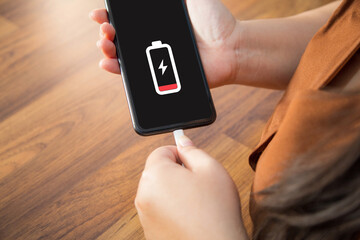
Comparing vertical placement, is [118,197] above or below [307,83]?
below

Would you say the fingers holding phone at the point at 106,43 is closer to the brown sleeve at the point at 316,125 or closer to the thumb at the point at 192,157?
the thumb at the point at 192,157

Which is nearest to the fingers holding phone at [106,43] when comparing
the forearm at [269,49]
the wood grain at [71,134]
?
the wood grain at [71,134]

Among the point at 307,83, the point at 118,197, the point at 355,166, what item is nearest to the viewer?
→ the point at 355,166

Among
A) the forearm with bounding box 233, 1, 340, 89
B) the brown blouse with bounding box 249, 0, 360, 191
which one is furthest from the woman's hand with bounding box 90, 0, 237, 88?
the brown blouse with bounding box 249, 0, 360, 191


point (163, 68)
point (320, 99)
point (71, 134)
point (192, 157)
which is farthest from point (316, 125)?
point (71, 134)

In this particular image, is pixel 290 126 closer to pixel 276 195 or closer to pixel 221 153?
pixel 276 195

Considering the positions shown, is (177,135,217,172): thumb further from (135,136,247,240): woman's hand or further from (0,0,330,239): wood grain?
(0,0,330,239): wood grain

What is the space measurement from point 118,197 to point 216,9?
36 centimetres

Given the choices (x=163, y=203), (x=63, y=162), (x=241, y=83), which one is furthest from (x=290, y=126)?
(x=63, y=162)

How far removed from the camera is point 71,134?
1.94ft

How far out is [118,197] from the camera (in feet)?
1.73

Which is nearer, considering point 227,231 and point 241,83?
point 227,231

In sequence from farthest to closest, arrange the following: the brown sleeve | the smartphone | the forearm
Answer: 1. the forearm
2. the smartphone
3. the brown sleeve

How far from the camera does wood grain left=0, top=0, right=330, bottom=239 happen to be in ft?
1.66
